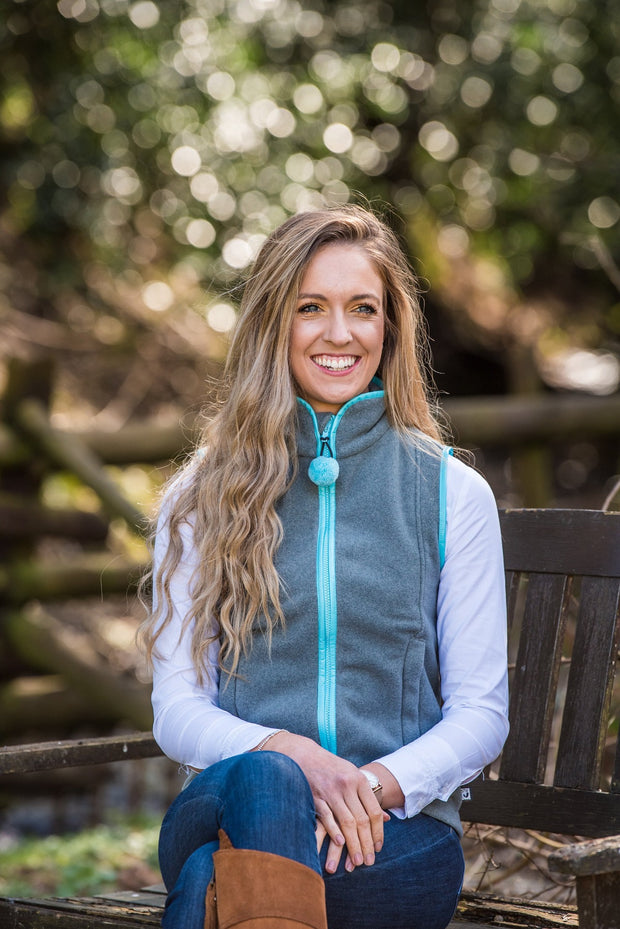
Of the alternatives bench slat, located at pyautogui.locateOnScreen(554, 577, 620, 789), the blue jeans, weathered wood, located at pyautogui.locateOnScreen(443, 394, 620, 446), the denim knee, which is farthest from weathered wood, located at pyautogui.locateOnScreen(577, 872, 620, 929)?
weathered wood, located at pyautogui.locateOnScreen(443, 394, 620, 446)

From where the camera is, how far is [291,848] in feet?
6.36

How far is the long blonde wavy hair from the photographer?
2404mm

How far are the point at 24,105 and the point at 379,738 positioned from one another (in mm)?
6632

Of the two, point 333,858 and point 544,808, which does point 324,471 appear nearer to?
point 333,858

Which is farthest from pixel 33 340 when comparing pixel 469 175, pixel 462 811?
pixel 462 811

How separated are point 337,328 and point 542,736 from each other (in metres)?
1.11

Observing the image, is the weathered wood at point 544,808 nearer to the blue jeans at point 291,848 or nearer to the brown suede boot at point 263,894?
the blue jeans at point 291,848

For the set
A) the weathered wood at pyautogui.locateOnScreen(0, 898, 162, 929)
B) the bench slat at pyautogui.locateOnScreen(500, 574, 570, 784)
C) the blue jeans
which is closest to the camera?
the blue jeans

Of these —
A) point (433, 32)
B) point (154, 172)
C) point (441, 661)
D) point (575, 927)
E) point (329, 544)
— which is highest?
point (433, 32)

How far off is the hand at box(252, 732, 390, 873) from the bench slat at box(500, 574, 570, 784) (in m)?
0.69

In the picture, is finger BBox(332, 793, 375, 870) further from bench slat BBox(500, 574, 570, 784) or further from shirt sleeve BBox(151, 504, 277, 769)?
bench slat BBox(500, 574, 570, 784)

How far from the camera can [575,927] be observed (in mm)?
2350

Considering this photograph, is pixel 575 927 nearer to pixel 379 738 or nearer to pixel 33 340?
pixel 379 738

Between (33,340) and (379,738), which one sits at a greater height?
(33,340)
